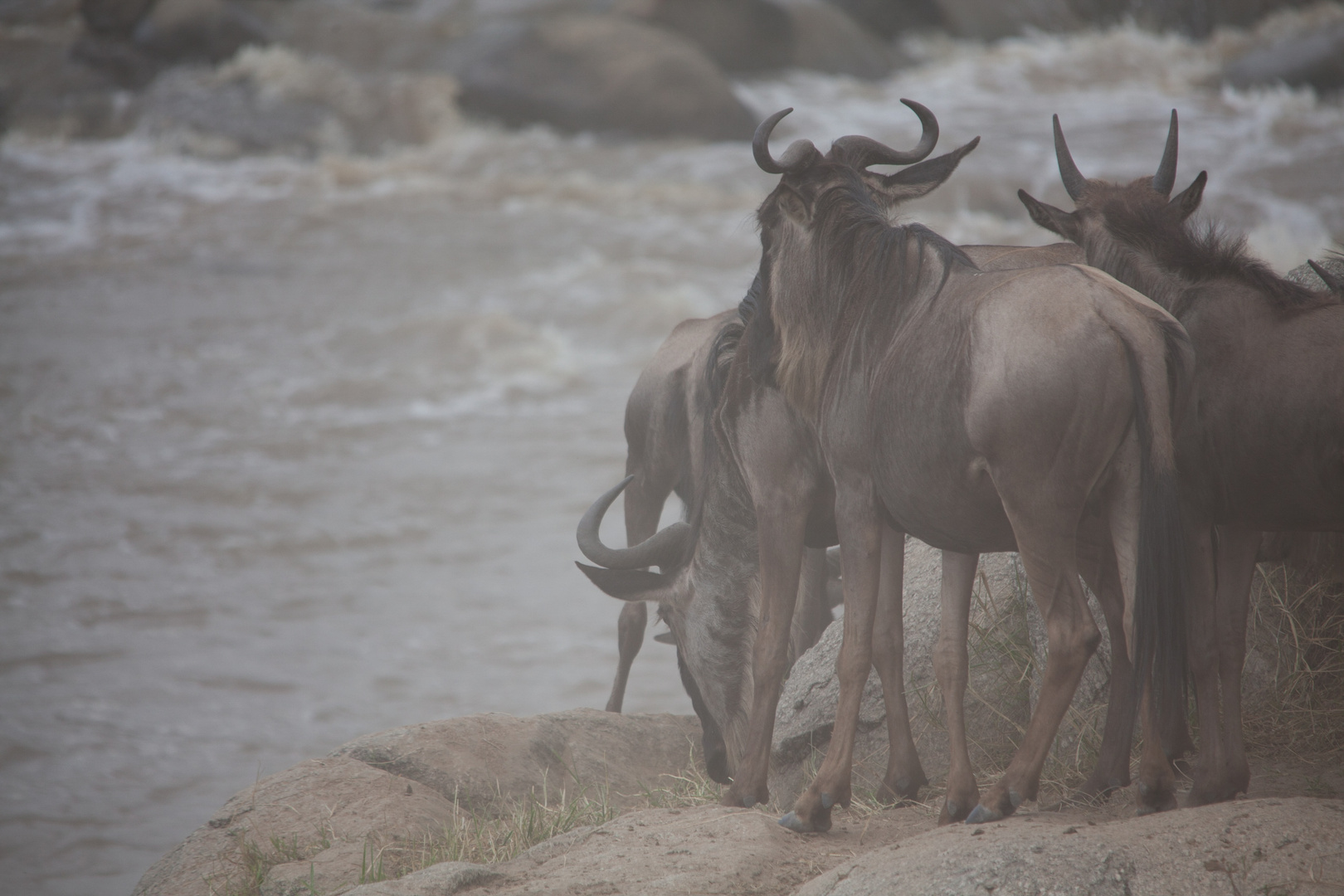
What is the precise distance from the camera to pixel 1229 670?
3.85 metres

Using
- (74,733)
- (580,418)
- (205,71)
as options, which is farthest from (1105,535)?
(205,71)

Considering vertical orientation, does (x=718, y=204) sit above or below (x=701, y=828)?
above

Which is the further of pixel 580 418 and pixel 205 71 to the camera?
pixel 205 71

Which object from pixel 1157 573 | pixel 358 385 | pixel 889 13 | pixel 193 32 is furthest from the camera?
pixel 889 13

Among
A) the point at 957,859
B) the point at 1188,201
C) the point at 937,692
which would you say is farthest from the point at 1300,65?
the point at 957,859

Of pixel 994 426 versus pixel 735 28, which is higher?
pixel 735 28

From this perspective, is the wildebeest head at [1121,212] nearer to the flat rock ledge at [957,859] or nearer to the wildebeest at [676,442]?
the wildebeest at [676,442]

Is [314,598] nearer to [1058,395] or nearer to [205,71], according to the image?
[1058,395]

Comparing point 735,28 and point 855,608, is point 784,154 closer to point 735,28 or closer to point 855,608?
point 855,608

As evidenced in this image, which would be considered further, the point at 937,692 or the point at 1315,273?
the point at 937,692

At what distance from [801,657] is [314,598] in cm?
670

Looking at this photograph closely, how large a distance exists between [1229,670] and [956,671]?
33.7 inches

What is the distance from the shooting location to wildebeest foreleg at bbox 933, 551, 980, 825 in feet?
12.5

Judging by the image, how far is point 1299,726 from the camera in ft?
14.8
